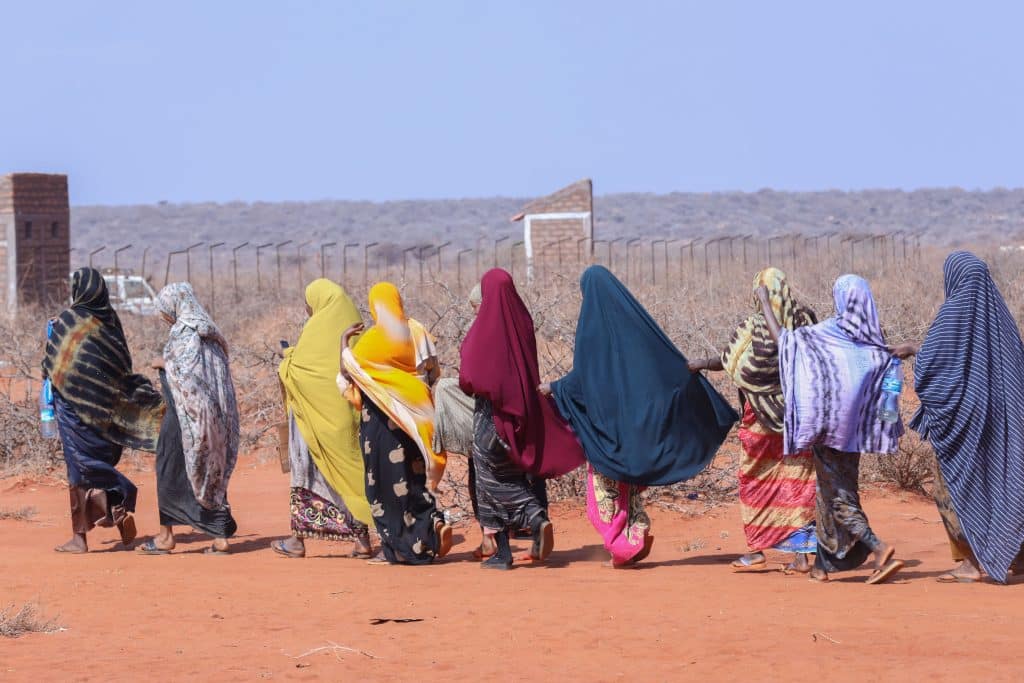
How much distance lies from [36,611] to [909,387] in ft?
29.7

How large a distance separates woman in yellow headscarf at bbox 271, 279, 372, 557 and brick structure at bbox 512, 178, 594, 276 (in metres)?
16.2

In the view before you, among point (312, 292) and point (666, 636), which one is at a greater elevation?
point (312, 292)

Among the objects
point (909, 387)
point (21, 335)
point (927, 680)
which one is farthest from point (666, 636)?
point (21, 335)

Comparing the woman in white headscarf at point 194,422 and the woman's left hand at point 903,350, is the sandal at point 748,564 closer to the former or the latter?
the woman's left hand at point 903,350

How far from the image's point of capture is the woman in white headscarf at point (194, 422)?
28.8ft

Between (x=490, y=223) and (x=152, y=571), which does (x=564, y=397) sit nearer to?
(x=152, y=571)

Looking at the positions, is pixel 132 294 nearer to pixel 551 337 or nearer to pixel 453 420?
pixel 551 337

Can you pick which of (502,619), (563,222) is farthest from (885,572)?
(563,222)

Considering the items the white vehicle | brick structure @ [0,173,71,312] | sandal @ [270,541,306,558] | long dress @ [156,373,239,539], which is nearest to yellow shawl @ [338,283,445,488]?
sandal @ [270,541,306,558]

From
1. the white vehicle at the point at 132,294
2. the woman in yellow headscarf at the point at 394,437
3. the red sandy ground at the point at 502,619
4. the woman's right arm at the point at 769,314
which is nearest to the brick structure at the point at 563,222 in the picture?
the white vehicle at the point at 132,294

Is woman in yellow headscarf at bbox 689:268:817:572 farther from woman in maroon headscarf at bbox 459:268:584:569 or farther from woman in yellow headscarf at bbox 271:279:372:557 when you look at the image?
woman in yellow headscarf at bbox 271:279:372:557

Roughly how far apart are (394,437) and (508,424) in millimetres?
797

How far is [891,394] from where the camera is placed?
23.9ft

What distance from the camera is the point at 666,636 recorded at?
6359mm
